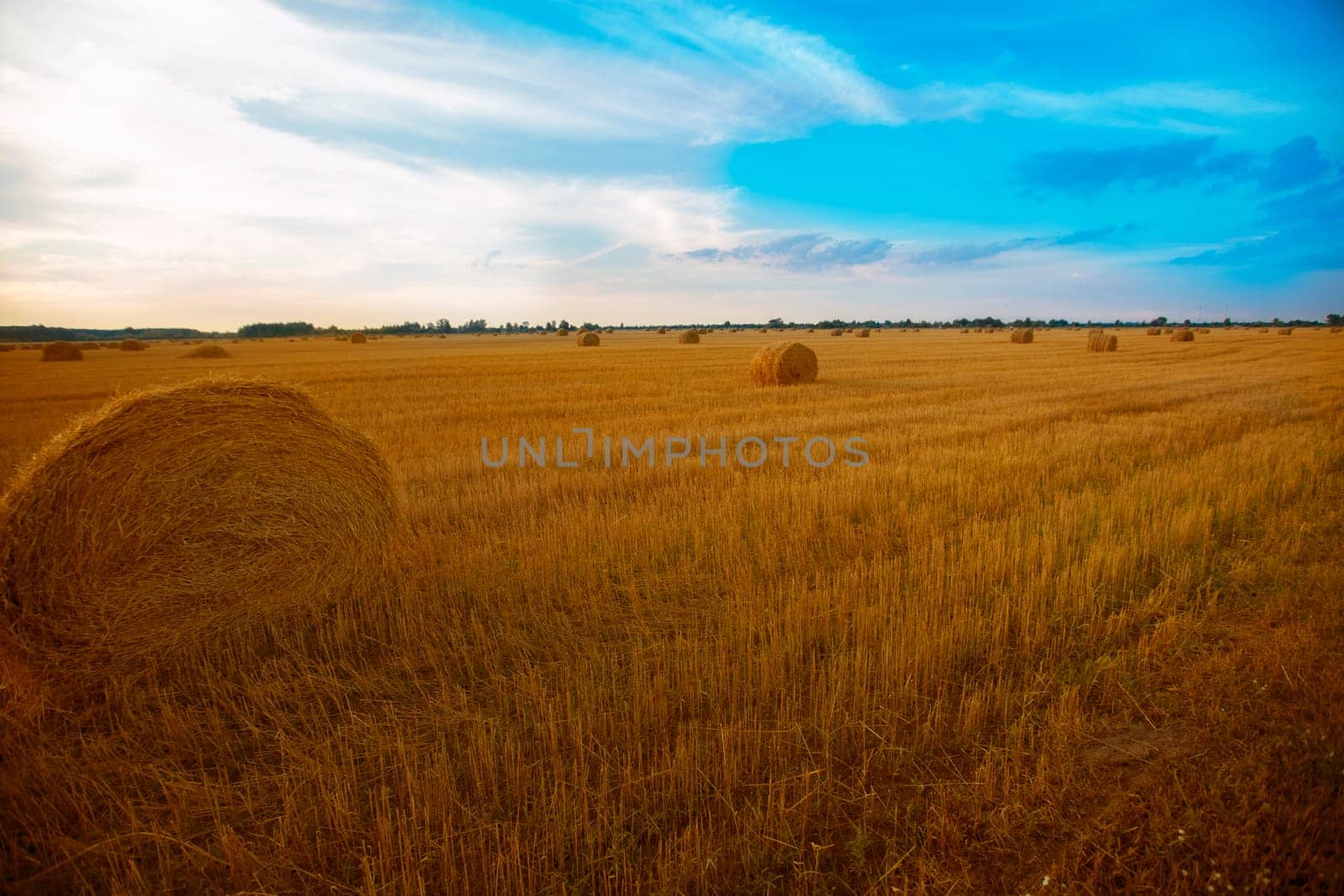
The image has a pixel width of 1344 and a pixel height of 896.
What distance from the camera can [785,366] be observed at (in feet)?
57.5

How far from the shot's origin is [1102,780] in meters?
2.86

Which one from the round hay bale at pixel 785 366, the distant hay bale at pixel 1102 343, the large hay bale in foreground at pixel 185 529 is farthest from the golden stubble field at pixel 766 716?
the distant hay bale at pixel 1102 343

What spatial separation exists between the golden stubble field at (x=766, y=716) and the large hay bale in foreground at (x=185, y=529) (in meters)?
0.41

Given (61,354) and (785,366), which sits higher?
(61,354)

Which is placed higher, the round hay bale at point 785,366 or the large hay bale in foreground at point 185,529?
the round hay bale at point 785,366

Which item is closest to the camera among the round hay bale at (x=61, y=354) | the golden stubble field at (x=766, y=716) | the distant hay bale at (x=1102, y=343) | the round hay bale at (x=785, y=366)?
the golden stubble field at (x=766, y=716)

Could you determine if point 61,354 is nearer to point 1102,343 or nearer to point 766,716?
point 766,716

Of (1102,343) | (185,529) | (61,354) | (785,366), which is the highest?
(1102,343)

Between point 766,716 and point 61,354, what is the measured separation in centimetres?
4606

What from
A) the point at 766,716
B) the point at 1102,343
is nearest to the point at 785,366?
the point at 766,716

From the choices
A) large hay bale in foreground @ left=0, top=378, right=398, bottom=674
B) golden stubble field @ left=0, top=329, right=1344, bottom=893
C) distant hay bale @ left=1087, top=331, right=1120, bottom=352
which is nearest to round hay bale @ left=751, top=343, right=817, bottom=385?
golden stubble field @ left=0, top=329, right=1344, bottom=893

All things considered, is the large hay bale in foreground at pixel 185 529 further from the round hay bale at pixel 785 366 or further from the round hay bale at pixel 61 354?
the round hay bale at pixel 61 354

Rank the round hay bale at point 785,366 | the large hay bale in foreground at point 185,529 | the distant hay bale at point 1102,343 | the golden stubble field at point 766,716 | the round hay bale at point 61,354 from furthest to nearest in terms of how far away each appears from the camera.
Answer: the round hay bale at point 61,354
the distant hay bale at point 1102,343
the round hay bale at point 785,366
the large hay bale in foreground at point 185,529
the golden stubble field at point 766,716

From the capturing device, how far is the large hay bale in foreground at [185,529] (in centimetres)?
390
